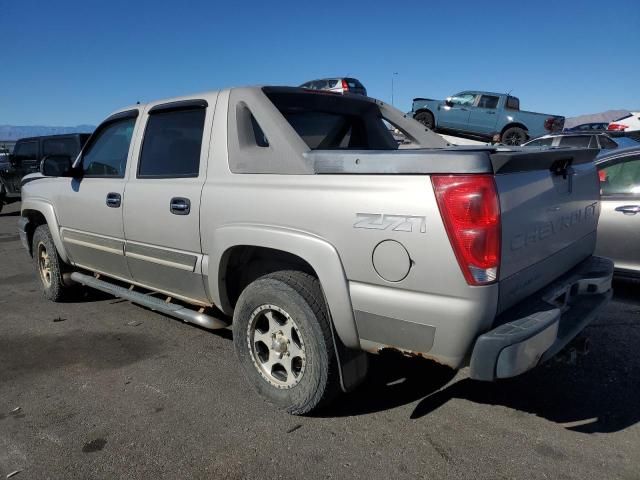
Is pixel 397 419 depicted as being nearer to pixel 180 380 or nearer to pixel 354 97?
pixel 180 380

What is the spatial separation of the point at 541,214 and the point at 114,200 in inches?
122

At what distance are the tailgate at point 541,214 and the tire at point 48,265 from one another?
441 cm

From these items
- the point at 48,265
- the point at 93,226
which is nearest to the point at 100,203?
the point at 93,226

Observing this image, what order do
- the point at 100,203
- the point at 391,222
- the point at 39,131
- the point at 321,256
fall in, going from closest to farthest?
the point at 391,222
the point at 321,256
the point at 100,203
the point at 39,131

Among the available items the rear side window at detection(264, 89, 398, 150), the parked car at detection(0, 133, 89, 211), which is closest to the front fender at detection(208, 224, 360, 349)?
the rear side window at detection(264, 89, 398, 150)

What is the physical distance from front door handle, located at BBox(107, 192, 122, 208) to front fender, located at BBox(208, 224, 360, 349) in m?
1.41

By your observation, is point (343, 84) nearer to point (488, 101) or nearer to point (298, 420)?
point (488, 101)

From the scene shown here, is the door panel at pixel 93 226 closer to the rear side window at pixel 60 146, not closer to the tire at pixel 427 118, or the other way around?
the rear side window at pixel 60 146

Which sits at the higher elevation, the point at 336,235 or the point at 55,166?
the point at 55,166

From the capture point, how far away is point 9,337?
14.7 feet

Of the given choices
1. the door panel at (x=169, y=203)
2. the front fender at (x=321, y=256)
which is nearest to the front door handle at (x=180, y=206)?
the door panel at (x=169, y=203)

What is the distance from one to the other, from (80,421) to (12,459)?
413 mm

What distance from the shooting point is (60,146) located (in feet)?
40.6

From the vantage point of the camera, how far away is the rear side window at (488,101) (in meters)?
18.1
